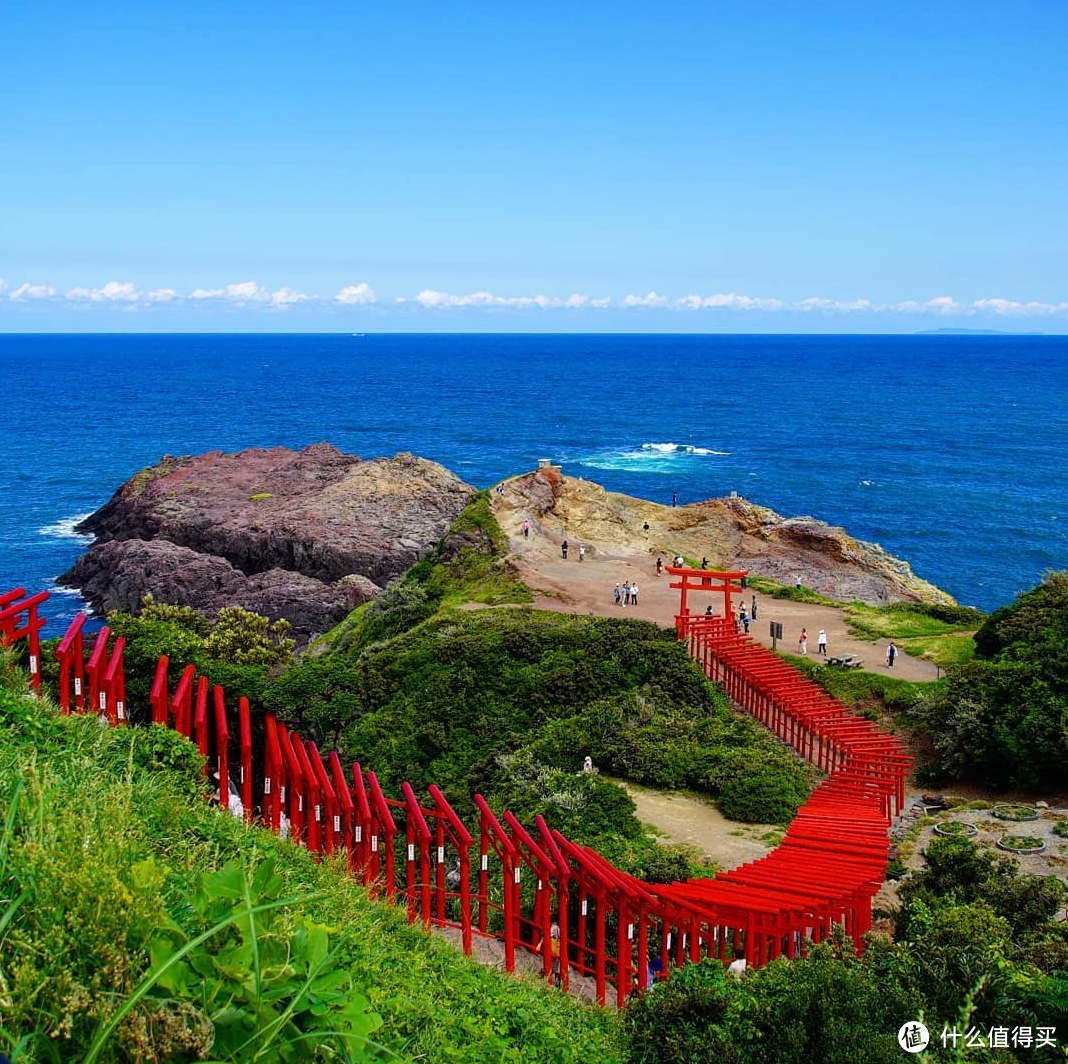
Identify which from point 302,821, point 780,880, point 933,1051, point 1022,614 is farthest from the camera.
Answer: point 1022,614

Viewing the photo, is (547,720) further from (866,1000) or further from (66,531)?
(66,531)

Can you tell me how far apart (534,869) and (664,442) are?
103667 mm

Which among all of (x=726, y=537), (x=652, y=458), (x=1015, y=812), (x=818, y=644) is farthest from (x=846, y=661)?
(x=652, y=458)

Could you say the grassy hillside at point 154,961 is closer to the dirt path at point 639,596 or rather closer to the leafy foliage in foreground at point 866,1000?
the leafy foliage in foreground at point 866,1000

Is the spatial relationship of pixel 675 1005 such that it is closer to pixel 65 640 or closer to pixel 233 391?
pixel 65 640

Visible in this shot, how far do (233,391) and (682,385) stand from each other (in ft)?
252

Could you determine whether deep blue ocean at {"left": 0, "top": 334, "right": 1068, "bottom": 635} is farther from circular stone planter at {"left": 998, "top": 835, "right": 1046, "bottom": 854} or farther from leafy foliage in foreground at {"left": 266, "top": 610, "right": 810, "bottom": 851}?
circular stone planter at {"left": 998, "top": 835, "right": 1046, "bottom": 854}

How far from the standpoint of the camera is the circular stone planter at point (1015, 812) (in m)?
21.3

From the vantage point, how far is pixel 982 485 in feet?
298

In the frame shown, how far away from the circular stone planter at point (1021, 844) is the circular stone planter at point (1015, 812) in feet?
5.00

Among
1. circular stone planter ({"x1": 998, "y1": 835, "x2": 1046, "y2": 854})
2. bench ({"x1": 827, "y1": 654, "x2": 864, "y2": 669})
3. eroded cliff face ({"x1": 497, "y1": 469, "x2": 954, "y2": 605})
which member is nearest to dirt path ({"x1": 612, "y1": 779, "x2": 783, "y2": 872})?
circular stone planter ({"x1": 998, "y1": 835, "x2": 1046, "y2": 854})

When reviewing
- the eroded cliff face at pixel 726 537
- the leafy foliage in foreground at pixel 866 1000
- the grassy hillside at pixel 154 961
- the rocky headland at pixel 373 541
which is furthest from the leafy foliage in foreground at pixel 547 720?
the eroded cliff face at pixel 726 537

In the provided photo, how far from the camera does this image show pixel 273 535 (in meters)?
56.8

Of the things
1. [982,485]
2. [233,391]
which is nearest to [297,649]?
[982,485]
